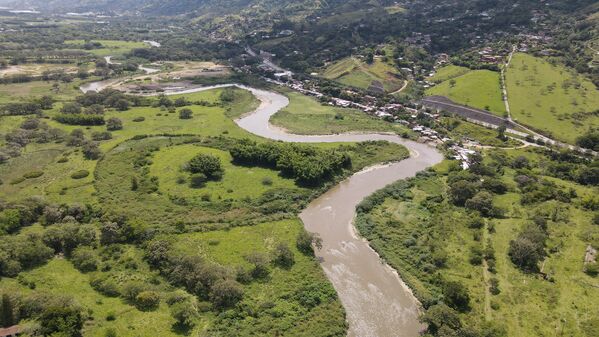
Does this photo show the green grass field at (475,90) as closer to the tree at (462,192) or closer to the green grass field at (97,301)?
the tree at (462,192)

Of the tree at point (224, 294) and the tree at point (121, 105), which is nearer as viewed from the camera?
the tree at point (224, 294)

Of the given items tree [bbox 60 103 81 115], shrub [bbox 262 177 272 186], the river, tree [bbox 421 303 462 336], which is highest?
tree [bbox 421 303 462 336]

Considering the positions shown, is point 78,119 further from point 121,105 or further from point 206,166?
point 206,166

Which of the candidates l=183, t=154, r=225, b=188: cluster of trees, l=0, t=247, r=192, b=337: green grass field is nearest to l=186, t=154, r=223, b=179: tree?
l=183, t=154, r=225, b=188: cluster of trees

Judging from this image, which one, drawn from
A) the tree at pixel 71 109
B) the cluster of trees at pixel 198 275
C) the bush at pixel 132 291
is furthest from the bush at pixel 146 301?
the tree at pixel 71 109

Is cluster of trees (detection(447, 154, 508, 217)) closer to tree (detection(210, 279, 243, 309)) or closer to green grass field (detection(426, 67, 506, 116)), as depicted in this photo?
green grass field (detection(426, 67, 506, 116))
